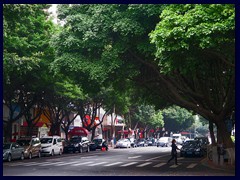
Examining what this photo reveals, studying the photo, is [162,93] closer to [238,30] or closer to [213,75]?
[213,75]

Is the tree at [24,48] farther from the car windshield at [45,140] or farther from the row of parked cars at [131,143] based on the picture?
the row of parked cars at [131,143]

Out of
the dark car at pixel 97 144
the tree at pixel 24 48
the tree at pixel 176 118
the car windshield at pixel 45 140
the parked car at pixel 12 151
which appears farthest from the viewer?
the tree at pixel 176 118

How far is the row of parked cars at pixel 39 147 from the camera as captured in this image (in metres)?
29.8

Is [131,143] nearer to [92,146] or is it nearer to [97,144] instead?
[97,144]

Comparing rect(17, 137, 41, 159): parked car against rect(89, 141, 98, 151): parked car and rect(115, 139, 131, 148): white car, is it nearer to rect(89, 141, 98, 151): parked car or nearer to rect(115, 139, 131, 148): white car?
rect(89, 141, 98, 151): parked car

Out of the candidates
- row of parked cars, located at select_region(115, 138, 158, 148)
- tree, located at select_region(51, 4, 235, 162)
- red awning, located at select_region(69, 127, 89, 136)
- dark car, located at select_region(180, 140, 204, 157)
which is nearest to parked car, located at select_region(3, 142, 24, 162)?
tree, located at select_region(51, 4, 235, 162)

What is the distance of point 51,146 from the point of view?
3766cm

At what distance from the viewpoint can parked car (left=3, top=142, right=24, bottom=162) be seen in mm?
28812

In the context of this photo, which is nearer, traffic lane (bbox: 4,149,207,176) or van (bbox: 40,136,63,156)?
traffic lane (bbox: 4,149,207,176)

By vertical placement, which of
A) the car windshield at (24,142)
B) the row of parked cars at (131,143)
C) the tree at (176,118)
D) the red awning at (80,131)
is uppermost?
the tree at (176,118)

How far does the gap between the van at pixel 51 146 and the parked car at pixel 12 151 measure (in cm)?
511

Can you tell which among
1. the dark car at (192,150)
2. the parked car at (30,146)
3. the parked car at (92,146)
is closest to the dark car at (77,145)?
the parked car at (92,146)

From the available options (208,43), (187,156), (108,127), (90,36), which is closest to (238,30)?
(208,43)

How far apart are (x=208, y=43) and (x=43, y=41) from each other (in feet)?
52.4
